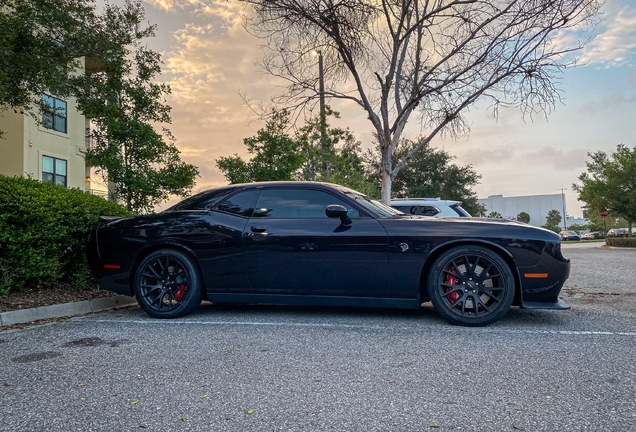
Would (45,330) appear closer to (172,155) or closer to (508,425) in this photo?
(508,425)

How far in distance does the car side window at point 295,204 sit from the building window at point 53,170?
54.5ft

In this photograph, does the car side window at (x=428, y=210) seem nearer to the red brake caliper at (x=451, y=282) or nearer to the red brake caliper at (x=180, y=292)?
the red brake caliper at (x=451, y=282)

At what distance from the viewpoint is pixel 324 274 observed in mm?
4441

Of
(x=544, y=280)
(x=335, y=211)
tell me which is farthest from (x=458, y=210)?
(x=335, y=211)

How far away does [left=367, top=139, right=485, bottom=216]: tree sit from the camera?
3362 centimetres

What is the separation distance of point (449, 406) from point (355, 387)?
1.84ft

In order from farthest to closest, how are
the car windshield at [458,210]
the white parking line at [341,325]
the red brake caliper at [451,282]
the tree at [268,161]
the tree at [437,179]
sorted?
the tree at [437,179] < the tree at [268,161] < the car windshield at [458,210] < the red brake caliper at [451,282] < the white parking line at [341,325]

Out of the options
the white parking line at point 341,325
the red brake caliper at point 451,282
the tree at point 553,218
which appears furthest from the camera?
the tree at point 553,218

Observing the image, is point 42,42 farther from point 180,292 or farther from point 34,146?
point 34,146

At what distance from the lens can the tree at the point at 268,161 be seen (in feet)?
43.0

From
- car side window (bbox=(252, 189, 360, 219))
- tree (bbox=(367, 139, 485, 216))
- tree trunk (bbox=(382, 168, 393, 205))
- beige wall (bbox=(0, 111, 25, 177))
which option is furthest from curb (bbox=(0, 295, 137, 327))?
tree (bbox=(367, 139, 485, 216))

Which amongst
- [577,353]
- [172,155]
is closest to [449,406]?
[577,353]

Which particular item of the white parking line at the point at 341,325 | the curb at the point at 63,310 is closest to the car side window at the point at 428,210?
the white parking line at the point at 341,325

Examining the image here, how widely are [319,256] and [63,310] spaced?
3118 millimetres
